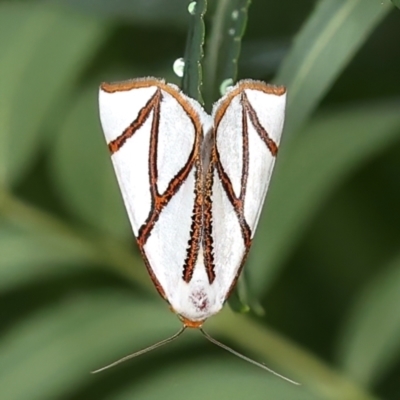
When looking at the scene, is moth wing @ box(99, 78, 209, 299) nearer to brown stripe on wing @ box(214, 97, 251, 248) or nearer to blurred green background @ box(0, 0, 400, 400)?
brown stripe on wing @ box(214, 97, 251, 248)

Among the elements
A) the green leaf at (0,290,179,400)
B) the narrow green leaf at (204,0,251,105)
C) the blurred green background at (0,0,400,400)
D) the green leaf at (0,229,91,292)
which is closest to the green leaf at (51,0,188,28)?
the blurred green background at (0,0,400,400)

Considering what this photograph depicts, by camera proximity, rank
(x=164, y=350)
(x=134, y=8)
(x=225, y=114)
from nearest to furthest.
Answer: (x=225, y=114), (x=134, y=8), (x=164, y=350)

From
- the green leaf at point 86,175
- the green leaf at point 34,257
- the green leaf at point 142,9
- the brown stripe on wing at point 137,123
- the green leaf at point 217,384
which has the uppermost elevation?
the green leaf at point 142,9

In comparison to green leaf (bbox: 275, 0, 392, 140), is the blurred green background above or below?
below

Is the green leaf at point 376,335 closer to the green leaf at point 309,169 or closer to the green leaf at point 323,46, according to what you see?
the green leaf at point 309,169

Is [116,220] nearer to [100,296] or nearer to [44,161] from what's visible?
[100,296]

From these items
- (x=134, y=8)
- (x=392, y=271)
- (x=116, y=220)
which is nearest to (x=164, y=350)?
(x=116, y=220)

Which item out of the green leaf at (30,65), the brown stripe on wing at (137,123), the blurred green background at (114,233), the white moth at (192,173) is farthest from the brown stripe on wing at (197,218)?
the green leaf at (30,65)
